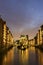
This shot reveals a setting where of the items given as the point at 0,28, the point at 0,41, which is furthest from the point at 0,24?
the point at 0,41

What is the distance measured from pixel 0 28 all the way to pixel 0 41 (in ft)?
21.1

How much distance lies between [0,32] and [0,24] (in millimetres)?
3710

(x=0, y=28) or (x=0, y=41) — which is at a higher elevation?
(x=0, y=28)

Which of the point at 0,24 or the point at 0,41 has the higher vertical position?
the point at 0,24

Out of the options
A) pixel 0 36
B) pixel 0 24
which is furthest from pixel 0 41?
pixel 0 24

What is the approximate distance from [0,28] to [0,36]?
4107mm

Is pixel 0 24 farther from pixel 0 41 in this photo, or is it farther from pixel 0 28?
pixel 0 41

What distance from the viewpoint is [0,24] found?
301ft

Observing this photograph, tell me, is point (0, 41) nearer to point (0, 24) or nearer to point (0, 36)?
point (0, 36)

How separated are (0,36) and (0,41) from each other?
2347mm

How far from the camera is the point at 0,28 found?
9162 cm

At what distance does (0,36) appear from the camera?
8956 cm

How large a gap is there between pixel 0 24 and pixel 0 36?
18.9 ft

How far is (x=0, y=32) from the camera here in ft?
298
